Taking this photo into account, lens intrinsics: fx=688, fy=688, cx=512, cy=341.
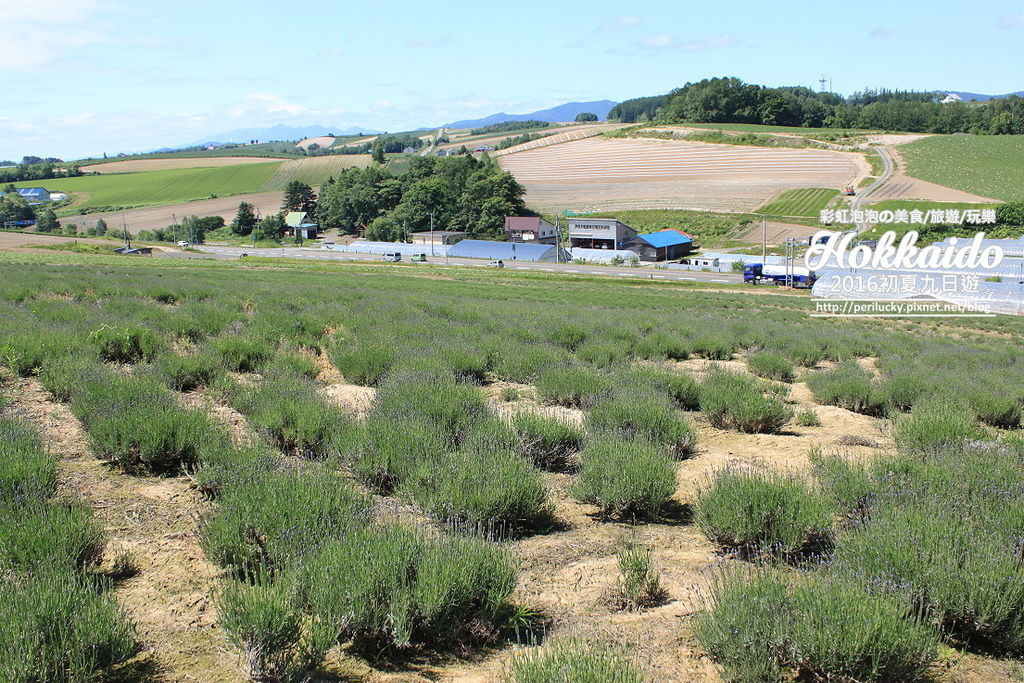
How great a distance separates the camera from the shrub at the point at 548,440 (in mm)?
7668

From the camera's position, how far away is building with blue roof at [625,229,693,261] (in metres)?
86.2

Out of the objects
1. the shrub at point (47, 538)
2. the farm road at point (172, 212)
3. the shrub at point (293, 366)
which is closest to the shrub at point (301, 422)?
the shrub at point (293, 366)

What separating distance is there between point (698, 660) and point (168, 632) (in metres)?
3.25

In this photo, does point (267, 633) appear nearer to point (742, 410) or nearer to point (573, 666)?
point (573, 666)

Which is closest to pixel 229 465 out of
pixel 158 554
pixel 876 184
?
pixel 158 554

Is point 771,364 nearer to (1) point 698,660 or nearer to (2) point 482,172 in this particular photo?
(1) point 698,660

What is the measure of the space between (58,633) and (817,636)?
4.02 metres

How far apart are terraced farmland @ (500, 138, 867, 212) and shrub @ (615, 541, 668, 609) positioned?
108902 millimetres

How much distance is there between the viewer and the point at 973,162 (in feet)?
365

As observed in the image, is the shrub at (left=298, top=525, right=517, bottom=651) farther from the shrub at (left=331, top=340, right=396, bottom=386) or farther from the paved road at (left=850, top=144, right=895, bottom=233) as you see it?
the paved road at (left=850, top=144, right=895, bottom=233)

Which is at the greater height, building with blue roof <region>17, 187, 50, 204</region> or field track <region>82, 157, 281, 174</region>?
field track <region>82, 157, 281, 174</region>

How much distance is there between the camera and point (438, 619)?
4254 millimetres

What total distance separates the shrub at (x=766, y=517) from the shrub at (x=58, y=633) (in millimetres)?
4269

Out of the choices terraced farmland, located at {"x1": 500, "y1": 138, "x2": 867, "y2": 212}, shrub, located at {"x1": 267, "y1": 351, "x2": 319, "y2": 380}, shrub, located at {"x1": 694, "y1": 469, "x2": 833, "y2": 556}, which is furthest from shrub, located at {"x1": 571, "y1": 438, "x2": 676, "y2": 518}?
terraced farmland, located at {"x1": 500, "y1": 138, "x2": 867, "y2": 212}
